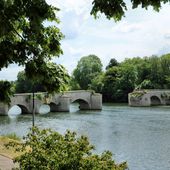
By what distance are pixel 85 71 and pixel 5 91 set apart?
99.7 metres

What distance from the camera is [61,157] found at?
28.0 feet

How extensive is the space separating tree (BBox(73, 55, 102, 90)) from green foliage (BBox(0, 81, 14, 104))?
97.5m

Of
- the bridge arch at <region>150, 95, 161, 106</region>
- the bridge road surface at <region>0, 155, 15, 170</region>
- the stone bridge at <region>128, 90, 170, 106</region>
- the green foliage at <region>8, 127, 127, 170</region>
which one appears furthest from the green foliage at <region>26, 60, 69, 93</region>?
the bridge arch at <region>150, 95, 161, 106</region>

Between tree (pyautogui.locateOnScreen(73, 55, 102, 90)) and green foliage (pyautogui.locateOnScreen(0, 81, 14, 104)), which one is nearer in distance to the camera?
green foliage (pyautogui.locateOnScreen(0, 81, 14, 104))

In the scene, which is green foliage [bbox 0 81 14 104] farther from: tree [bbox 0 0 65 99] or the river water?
the river water

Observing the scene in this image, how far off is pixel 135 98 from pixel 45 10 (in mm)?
71341

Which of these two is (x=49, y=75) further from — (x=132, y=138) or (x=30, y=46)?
(x=132, y=138)

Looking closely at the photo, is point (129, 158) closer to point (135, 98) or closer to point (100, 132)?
point (100, 132)

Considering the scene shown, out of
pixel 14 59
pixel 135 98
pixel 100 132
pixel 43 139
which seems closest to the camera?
pixel 14 59

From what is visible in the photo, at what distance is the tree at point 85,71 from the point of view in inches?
4136

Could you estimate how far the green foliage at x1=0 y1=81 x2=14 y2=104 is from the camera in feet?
20.9

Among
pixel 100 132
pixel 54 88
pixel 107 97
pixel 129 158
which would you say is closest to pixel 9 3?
pixel 54 88

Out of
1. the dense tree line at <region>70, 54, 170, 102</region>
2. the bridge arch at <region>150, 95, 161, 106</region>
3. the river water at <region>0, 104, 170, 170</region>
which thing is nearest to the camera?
the river water at <region>0, 104, 170, 170</region>

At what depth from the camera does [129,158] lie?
23516 millimetres
